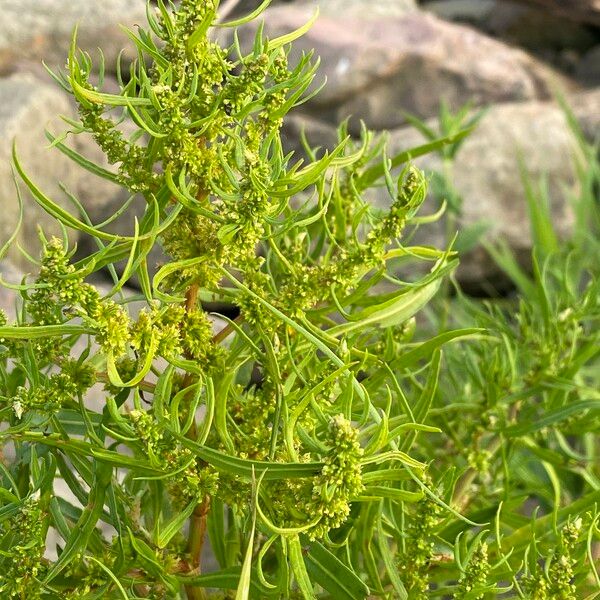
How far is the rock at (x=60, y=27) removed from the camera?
179 cm

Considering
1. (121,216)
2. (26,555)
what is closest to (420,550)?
(26,555)

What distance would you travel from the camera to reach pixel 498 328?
0.69 m

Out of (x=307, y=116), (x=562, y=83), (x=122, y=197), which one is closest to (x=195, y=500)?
(x=122, y=197)

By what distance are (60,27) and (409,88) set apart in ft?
2.66

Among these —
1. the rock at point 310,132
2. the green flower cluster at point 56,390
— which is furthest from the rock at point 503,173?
the green flower cluster at point 56,390

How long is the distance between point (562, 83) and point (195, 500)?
229cm

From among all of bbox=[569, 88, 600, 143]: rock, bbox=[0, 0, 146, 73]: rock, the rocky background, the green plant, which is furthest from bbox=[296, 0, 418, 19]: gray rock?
the green plant

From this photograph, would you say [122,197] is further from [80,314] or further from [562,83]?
[562,83]

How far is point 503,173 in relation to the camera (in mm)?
1808

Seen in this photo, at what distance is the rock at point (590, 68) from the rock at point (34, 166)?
1675 millimetres

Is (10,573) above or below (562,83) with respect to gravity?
above

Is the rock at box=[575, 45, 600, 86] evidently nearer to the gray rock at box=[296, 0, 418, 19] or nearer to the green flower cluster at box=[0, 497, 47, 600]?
the gray rock at box=[296, 0, 418, 19]

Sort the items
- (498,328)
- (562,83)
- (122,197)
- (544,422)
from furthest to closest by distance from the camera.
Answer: (562,83), (122,197), (498,328), (544,422)

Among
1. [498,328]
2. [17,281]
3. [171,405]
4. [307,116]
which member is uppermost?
[171,405]
